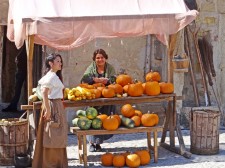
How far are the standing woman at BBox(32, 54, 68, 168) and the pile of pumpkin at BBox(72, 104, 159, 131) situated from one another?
0.46 meters

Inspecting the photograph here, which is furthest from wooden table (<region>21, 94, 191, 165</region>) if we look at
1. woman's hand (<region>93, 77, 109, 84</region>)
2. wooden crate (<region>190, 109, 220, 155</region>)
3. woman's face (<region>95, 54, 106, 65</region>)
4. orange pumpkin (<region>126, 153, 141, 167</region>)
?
woman's face (<region>95, 54, 106, 65</region>)

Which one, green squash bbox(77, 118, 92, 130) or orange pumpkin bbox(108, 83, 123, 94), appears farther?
orange pumpkin bbox(108, 83, 123, 94)

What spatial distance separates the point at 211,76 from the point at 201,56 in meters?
0.44

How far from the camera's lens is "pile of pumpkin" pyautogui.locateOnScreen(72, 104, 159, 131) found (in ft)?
26.6

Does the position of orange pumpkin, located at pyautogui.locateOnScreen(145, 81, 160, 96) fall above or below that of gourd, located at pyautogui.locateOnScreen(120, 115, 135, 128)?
above

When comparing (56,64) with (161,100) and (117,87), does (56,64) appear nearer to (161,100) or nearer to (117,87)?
(117,87)

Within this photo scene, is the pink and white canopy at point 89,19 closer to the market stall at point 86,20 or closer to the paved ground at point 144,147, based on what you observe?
the market stall at point 86,20

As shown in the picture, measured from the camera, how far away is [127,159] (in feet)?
26.7

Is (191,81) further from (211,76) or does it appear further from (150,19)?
(150,19)

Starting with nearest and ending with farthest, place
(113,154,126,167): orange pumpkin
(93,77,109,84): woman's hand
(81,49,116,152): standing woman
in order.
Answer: (113,154,126,167): orange pumpkin → (93,77,109,84): woman's hand → (81,49,116,152): standing woman

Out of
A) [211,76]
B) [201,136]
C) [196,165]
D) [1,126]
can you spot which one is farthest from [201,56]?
[1,126]

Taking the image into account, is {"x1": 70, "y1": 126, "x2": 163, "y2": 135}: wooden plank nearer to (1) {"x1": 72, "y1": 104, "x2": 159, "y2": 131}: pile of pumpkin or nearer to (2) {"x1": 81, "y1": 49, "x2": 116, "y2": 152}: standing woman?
(1) {"x1": 72, "y1": 104, "x2": 159, "y2": 131}: pile of pumpkin

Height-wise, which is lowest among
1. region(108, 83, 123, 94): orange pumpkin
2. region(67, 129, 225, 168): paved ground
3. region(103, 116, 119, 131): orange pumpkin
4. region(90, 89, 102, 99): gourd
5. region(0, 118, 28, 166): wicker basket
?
region(67, 129, 225, 168): paved ground

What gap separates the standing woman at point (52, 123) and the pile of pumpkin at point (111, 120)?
0.46 metres
